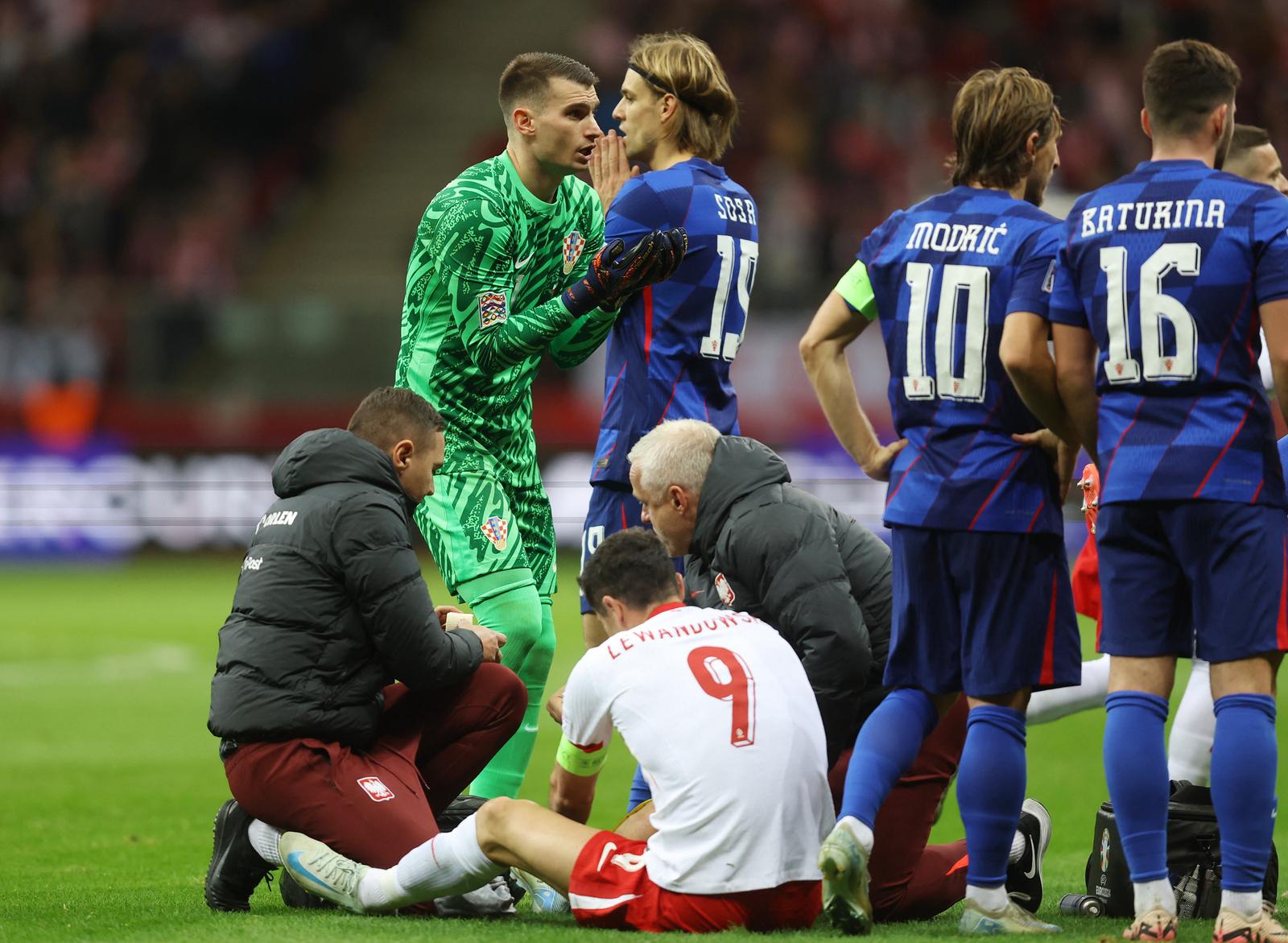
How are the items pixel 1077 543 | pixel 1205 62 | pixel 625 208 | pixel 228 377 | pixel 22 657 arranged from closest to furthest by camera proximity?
pixel 1205 62, pixel 625 208, pixel 22 657, pixel 1077 543, pixel 228 377

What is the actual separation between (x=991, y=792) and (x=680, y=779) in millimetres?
816

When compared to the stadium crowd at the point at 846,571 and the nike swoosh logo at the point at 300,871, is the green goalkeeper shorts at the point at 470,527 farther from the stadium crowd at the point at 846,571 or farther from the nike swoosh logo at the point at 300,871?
the nike swoosh logo at the point at 300,871

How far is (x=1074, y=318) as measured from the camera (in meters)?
4.62

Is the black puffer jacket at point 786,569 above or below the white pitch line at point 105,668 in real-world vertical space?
above

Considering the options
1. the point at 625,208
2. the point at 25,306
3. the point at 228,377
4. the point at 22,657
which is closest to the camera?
the point at 625,208

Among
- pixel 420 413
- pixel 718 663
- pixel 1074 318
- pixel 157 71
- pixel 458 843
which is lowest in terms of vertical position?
pixel 458 843

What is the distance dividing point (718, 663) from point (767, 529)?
1.98ft

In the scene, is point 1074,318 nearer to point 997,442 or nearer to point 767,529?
point 997,442

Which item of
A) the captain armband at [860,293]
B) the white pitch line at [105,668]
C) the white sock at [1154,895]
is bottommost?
the white pitch line at [105,668]

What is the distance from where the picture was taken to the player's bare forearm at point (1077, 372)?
464cm

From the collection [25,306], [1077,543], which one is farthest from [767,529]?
[25,306]

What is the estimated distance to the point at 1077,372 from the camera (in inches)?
183

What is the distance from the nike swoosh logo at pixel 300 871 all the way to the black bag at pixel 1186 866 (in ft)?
7.16

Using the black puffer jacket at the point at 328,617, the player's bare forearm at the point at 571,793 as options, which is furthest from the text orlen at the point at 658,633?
the black puffer jacket at the point at 328,617
